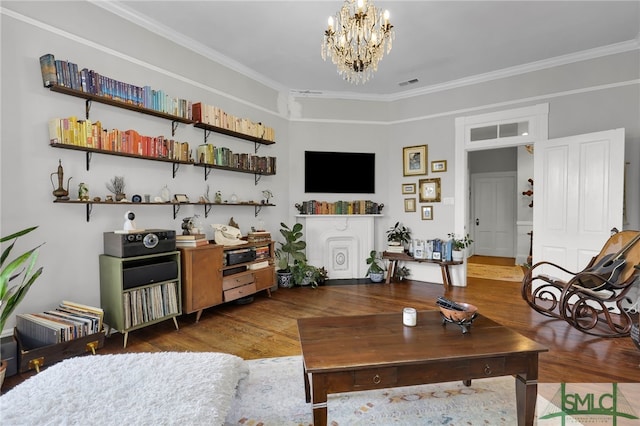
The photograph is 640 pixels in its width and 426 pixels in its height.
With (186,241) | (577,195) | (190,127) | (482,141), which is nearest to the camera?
(186,241)

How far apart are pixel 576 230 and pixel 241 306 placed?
429 cm

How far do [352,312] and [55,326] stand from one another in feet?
8.89

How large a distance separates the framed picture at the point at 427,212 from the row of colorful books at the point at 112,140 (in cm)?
369

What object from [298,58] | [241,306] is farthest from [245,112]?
[241,306]

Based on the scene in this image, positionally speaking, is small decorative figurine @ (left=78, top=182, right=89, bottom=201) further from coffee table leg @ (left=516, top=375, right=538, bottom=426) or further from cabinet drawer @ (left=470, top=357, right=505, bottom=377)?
coffee table leg @ (left=516, top=375, right=538, bottom=426)

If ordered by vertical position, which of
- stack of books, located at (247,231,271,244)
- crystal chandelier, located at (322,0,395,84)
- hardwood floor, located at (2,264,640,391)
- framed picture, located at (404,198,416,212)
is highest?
crystal chandelier, located at (322,0,395,84)

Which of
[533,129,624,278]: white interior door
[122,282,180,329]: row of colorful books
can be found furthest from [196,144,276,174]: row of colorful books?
[533,129,624,278]: white interior door

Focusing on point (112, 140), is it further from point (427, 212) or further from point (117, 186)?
point (427, 212)

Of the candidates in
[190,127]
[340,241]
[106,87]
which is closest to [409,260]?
[340,241]

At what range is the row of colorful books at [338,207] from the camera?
16.5 ft

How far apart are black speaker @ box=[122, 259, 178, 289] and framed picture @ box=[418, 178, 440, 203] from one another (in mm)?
3909

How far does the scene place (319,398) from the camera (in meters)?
1.38

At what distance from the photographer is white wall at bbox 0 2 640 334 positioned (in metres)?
2.42

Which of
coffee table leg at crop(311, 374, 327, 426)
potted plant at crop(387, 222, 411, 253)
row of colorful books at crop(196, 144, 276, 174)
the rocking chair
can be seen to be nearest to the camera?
coffee table leg at crop(311, 374, 327, 426)
